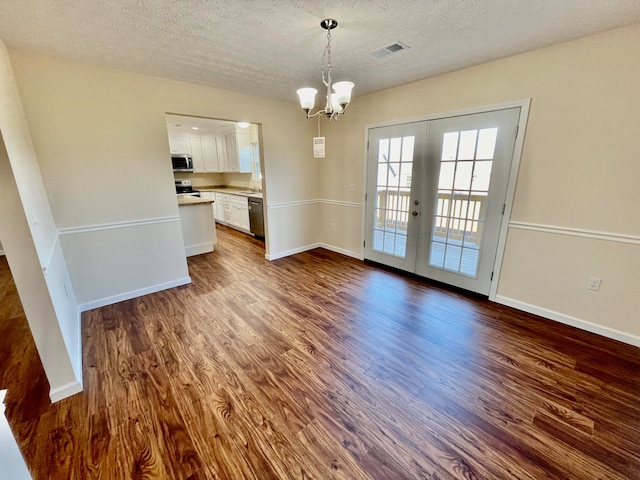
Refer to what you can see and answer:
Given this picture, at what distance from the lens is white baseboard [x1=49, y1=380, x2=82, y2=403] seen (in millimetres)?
1739

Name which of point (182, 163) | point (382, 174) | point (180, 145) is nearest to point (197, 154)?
point (180, 145)

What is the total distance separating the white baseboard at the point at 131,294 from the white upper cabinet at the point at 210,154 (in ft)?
14.3

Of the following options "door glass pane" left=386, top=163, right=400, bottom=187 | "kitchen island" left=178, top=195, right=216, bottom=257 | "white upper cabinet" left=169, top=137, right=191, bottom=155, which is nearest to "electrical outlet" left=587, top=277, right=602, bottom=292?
"door glass pane" left=386, top=163, right=400, bottom=187

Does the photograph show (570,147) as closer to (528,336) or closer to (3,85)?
(528,336)

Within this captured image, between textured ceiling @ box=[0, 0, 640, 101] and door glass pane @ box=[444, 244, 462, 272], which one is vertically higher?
textured ceiling @ box=[0, 0, 640, 101]

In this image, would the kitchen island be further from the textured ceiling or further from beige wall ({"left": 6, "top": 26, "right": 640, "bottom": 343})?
the textured ceiling

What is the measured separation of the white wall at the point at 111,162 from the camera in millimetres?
2389

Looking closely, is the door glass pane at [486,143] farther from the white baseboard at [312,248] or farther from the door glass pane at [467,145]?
the white baseboard at [312,248]

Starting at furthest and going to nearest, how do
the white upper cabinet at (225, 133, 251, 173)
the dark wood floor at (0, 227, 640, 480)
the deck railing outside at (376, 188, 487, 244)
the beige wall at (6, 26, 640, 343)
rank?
the white upper cabinet at (225, 133, 251, 173)
the deck railing outside at (376, 188, 487, 244)
the beige wall at (6, 26, 640, 343)
the dark wood floor at (0, 227, 640, 480)

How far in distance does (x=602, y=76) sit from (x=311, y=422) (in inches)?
129

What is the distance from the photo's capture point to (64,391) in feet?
5.80

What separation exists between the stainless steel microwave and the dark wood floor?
4.28m

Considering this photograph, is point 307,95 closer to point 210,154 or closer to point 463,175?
point 463,175

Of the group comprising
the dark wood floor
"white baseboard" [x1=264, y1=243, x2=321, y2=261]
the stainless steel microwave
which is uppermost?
the stainless steel microwave
